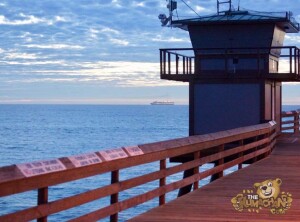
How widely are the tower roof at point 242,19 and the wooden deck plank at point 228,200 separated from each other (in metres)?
11.7

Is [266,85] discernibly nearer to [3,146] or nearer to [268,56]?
[268,56]

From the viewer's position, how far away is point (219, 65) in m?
28.4

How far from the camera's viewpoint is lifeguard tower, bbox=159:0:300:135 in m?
27.3

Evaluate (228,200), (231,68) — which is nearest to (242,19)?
(231,68)

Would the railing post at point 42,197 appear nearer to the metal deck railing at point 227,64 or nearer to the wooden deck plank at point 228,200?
the wooden deck plank at point 228,200

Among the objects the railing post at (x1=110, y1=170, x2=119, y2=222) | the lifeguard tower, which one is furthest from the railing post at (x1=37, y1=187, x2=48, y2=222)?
the lifeguard tower

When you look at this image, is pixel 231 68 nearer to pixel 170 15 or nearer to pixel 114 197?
pixel 170 15

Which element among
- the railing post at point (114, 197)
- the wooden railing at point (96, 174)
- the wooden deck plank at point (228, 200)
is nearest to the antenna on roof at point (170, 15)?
the wooden deck plank at point (228, 200)

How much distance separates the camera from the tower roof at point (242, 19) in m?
28.7

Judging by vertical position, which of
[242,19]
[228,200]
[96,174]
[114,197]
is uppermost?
[242,19]

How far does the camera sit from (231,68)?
28.4 m

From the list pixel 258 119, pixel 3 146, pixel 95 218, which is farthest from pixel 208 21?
pixel 3 146

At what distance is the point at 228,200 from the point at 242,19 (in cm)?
1854

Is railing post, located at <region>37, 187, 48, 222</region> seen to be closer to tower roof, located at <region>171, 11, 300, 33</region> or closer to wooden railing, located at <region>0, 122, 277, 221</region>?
wooden railing, located at <region>0, 122, 277, 221</region>
